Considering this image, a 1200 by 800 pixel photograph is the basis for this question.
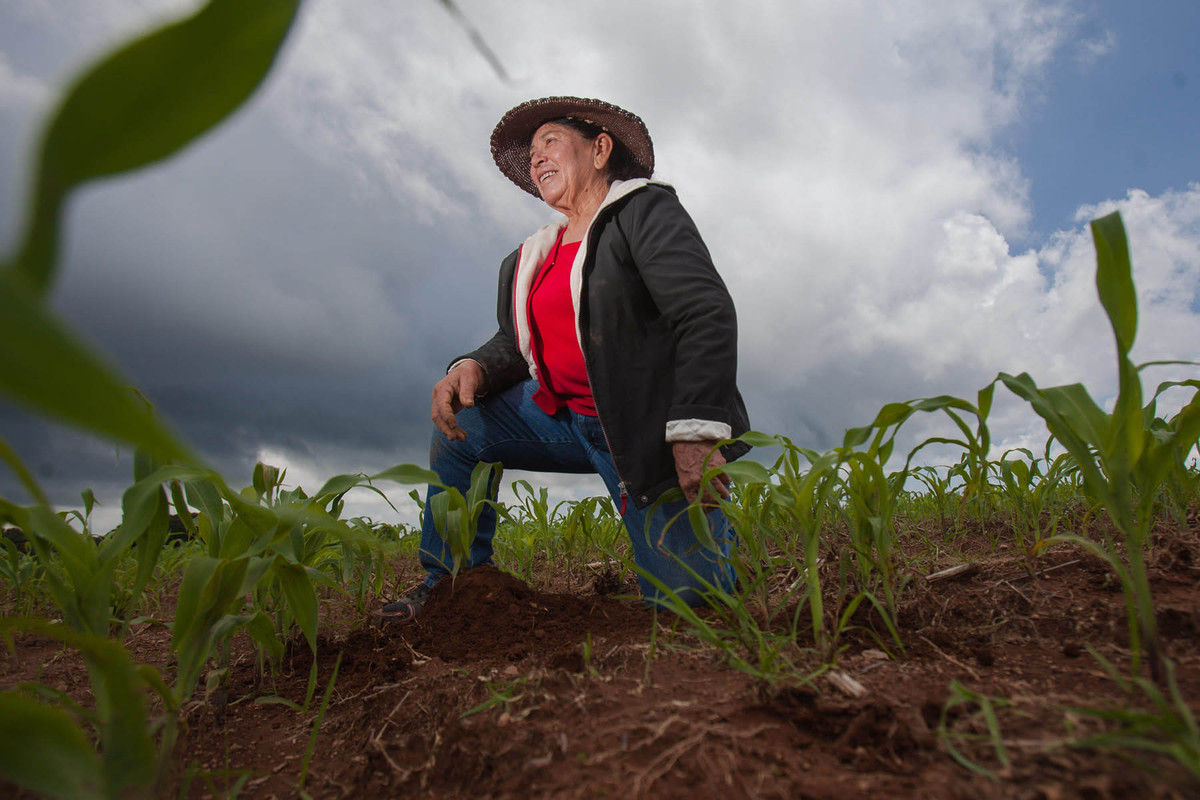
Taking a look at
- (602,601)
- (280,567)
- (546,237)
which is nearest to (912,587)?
(602,601)

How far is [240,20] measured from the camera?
0.44 metres

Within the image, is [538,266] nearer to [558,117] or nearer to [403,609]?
[558,117]

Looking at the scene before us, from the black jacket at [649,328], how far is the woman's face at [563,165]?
0.92 feet

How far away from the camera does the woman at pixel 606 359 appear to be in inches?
85.0

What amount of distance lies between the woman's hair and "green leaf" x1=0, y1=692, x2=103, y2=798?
271 cm

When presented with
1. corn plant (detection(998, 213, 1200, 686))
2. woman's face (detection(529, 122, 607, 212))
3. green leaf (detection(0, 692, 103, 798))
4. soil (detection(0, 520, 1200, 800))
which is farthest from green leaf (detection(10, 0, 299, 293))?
woman's face (detection(529, 122, 607, 212))

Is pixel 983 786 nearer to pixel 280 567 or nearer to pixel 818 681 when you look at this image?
pixel 818 681

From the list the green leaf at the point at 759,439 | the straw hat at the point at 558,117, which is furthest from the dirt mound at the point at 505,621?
the straw hat at the point at 558,117

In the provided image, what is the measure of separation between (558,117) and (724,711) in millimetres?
2695

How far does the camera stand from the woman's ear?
9.57ft

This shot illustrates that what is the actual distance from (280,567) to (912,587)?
4.65ft

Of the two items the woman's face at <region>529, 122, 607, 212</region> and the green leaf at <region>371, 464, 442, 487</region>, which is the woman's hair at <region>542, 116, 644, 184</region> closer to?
the woman's face at <region>529, 122, 607, 212</region>

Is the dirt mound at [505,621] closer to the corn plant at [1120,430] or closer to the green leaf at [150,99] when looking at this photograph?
the corn plant at [1120,430]

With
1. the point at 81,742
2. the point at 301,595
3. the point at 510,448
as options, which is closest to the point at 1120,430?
the point at 81,742
